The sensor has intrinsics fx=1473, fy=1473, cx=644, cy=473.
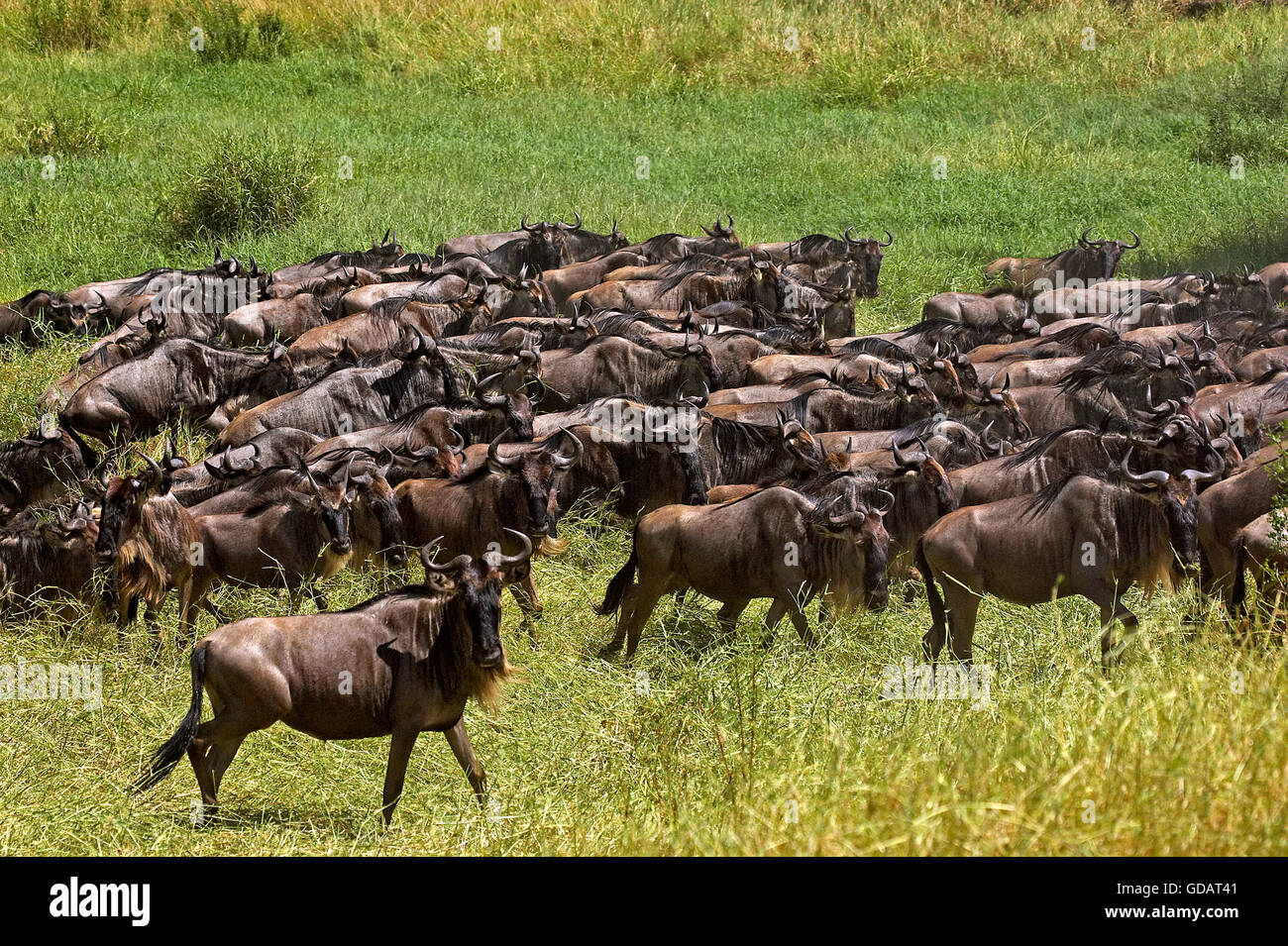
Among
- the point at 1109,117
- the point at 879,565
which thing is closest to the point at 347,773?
the point at 879,565

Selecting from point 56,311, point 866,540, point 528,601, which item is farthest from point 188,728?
point 56,311

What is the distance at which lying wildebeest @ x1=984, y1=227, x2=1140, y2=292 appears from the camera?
15.5m

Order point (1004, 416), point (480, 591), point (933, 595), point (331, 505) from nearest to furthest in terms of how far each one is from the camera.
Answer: point (480, 591)
point (933, 595)
point (331, 505)
point (1004, 416)

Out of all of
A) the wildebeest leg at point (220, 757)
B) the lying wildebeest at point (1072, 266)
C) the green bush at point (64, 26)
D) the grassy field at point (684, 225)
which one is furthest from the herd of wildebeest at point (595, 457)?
the green bush at point (64, 26)

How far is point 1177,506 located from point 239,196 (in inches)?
520

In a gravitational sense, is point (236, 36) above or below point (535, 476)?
above

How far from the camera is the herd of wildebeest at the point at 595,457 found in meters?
6.07

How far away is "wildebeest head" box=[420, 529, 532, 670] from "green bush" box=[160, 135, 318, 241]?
12.5 meters

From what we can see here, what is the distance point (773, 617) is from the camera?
7.68 m

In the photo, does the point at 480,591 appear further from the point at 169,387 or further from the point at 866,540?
the point at 169,387

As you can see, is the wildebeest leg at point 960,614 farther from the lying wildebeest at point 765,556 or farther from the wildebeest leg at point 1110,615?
the wildebeest leg at point 1110,615

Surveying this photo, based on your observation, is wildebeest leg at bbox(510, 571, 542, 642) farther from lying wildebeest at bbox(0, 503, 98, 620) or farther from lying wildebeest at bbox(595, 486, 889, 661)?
lying wildebeest at bbox(0, 503, 98, 620)

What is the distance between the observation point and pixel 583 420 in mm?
9836

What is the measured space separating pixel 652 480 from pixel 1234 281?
24.0 ft
